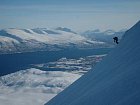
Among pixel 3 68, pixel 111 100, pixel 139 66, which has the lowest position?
pixel 3 68

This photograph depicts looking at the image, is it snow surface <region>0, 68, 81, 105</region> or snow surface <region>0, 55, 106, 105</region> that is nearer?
snow surface <region>0, 68, 81, 105</region>

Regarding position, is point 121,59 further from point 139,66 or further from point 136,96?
point 136,96

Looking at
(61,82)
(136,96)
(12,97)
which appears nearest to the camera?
(136,96)

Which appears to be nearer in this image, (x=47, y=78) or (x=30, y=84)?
(x=30, y=84)

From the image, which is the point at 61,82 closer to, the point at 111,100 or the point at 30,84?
the point at 30,84

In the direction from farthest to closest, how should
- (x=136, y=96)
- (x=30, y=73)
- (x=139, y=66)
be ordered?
(x=30, y=73), (x=139, y=66), (x=136, y=96)

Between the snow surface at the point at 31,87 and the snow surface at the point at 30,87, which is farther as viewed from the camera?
the snow surface at the point at 31,87

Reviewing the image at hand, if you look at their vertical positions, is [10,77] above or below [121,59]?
below

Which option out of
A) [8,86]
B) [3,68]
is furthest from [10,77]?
[3,68]

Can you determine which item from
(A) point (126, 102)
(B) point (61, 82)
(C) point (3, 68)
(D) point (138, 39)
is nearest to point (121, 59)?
(D) point (138, 39)
